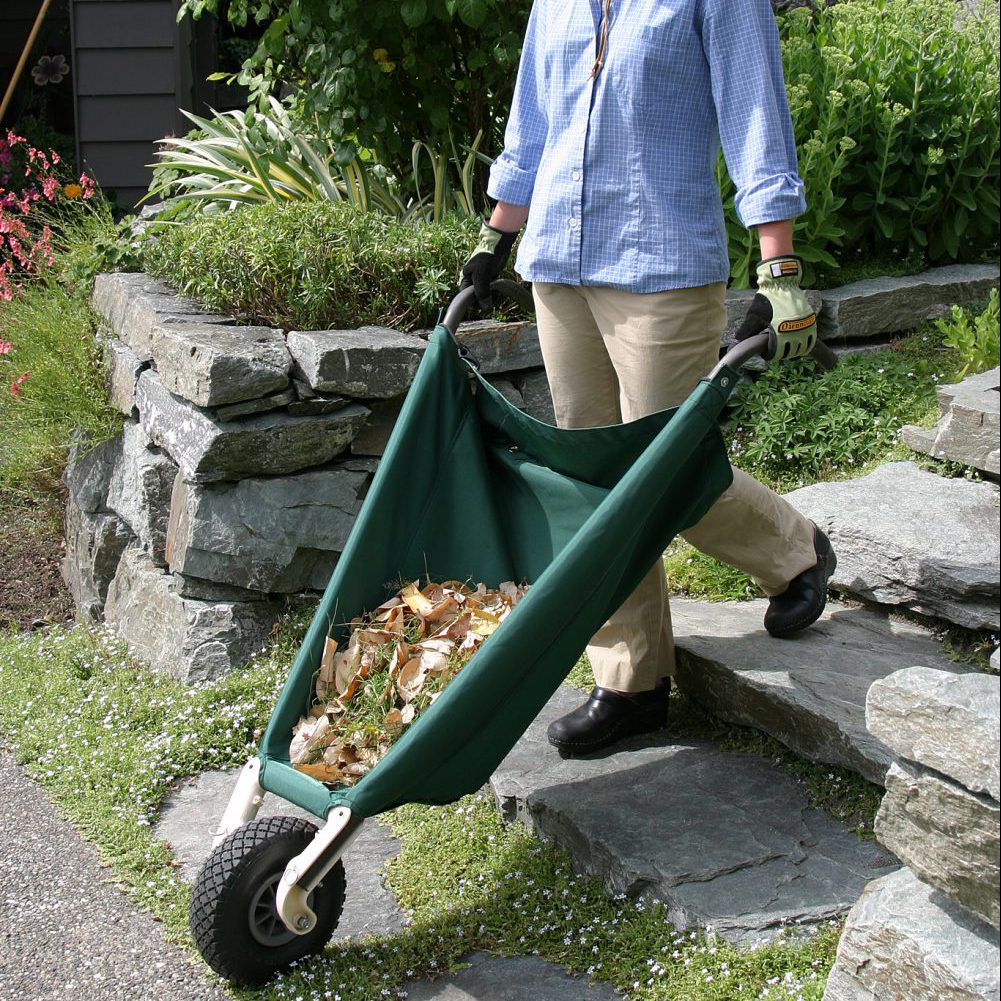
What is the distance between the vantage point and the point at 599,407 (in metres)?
2.93

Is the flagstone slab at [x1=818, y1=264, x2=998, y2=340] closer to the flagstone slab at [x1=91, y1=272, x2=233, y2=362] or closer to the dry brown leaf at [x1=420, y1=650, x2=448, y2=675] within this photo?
the flagstone slab at [x1=91, y1=272, x2=233, y2=362]

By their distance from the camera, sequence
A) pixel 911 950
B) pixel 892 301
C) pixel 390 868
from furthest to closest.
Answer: pixel 892 301
pixel 390 868
pixel 911 950

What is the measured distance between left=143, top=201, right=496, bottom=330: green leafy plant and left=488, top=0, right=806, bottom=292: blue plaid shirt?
4.55ft

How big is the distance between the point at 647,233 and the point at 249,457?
1.61m

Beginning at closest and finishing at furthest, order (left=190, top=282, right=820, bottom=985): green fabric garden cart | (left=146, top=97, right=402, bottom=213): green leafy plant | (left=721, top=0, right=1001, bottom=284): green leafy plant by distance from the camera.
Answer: (left=190, top=282, right=820, bottom=985): green fabric garden cart, (left=721, top=0, right=1001, bottom=284): green leafy plant, (left=146, top=97, right=402, bottom=213): green leafy plant

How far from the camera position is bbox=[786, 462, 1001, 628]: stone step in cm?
295

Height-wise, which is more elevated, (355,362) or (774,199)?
(774,199)

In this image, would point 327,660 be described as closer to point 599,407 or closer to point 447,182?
point 599,407

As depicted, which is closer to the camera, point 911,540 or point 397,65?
point 911,540

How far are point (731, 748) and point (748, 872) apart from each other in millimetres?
496

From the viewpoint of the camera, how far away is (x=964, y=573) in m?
2.91

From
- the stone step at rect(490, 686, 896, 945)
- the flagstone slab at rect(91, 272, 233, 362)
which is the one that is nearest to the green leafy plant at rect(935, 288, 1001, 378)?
the stone step at rect(490, 686, 896, 945)

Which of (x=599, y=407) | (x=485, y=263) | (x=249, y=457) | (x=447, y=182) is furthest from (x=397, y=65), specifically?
(x=599, y=407)

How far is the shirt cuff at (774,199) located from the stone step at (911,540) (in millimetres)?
794
